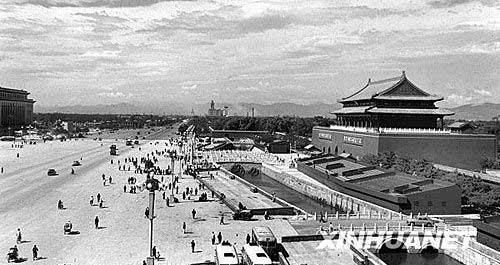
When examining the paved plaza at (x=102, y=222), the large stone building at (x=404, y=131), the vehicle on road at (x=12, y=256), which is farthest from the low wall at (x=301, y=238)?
the large stone building at (x=404, y=131)

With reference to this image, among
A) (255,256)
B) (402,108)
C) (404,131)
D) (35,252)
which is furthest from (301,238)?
(402,108)

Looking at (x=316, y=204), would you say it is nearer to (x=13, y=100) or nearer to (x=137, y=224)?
(x=137, y=224)

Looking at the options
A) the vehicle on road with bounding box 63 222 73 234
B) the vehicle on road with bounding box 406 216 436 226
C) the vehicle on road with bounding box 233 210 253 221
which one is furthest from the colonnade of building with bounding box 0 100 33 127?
the vehicle on road with bounding box 406 216 436 226

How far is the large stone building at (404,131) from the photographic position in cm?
7062

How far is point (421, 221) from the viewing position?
124 feet

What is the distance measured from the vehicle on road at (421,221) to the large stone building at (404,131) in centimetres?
3174

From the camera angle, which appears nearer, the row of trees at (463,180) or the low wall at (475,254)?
the low wall at (475,254)

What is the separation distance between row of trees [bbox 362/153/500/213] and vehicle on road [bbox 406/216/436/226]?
793cm

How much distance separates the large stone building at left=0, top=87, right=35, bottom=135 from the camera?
162000mm

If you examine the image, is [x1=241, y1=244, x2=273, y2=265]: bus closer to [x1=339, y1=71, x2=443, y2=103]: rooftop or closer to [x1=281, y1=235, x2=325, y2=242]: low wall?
[x1=281, y1=235, x2=325, y2=242]: low wall

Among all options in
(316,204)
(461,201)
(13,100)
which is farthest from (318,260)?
(13,100)

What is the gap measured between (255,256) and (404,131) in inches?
2050

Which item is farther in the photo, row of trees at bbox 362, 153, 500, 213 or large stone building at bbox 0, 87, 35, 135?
large stone building at bbox 0, 87, 35, 135

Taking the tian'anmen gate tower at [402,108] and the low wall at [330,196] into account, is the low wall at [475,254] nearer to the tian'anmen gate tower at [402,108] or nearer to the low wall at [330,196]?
the low wall at [330,196]
